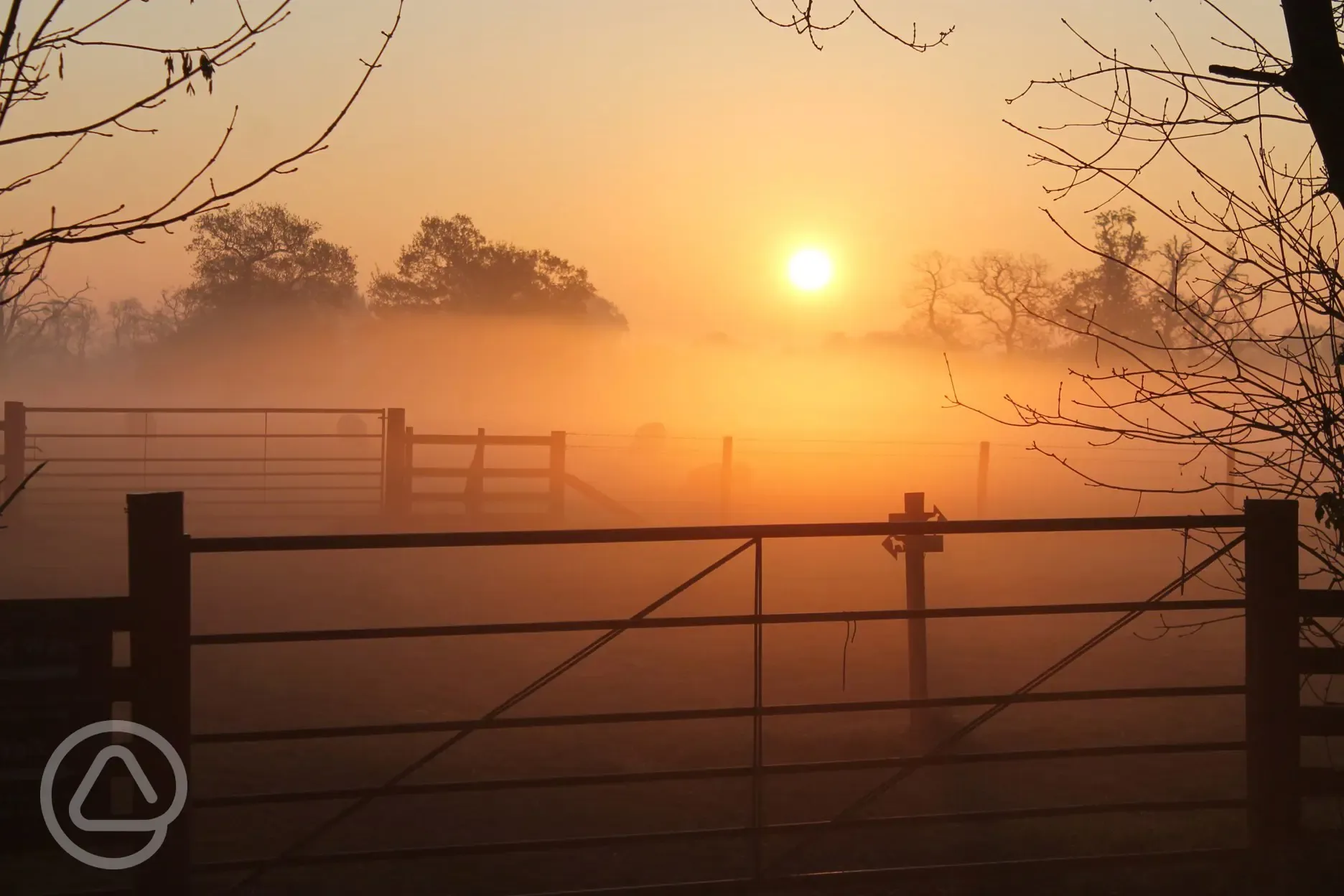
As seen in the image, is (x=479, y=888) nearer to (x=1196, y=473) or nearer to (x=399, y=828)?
(x=399, y=828)

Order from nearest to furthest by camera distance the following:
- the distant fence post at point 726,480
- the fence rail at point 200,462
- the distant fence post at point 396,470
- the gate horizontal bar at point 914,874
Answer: the gate horizontal bar at point 914,874
the fence rail at point 200,462
the distant fence post at point 396,470
the distant fence post at point 726,480

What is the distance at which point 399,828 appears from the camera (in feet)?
17.8

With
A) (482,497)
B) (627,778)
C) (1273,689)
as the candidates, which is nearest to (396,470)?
(482,497)

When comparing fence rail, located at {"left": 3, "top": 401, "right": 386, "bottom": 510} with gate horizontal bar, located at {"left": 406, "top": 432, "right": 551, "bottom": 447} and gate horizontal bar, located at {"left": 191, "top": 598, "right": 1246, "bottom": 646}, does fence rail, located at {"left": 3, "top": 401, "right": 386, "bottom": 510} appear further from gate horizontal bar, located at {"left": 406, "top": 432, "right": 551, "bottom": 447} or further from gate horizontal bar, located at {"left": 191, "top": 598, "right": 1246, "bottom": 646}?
gate horizontal bar, located at {"left": 191, "top": 598, "right": 1246, "bottom": 646}

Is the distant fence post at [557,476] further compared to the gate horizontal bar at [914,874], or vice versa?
the distant fence post at [557,476]

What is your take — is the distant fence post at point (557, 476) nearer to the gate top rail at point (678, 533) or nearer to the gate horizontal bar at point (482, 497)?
the gate horizontal bar at point (482, 497)

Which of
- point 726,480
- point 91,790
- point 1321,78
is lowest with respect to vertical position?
point 91,790

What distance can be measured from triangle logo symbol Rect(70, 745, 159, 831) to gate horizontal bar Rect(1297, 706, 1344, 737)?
4027 millimetres

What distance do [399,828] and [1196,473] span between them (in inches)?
1032

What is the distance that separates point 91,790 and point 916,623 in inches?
190

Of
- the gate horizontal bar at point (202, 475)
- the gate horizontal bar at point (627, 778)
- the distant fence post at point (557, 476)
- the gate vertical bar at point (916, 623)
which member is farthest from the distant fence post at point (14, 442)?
the gate horizontal bar at point (627, 778)

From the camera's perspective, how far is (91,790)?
352 cm

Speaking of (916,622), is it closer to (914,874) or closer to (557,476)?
(914,874)
